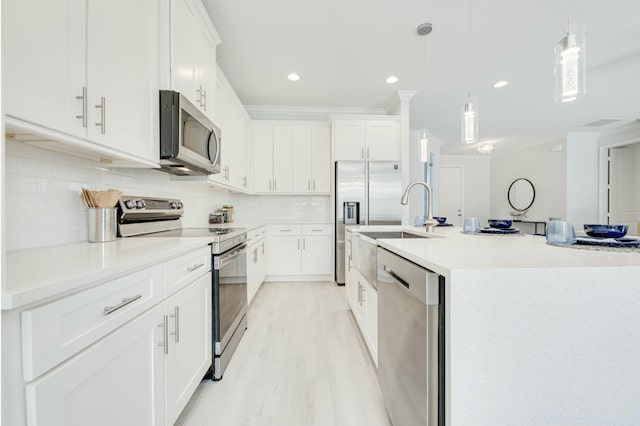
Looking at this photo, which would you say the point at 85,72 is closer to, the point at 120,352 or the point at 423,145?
the point at 120,352

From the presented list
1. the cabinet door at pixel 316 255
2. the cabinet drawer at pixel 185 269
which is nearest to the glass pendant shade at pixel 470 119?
the cabinet drawer at pixel 185 269

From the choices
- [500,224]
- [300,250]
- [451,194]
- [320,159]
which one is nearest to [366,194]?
[320,159]

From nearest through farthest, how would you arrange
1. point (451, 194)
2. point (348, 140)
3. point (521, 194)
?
1. point (348, 140)
2. point (521, 194)
3. point (451, 194)

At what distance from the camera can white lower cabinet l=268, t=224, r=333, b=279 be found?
3982 millimetres

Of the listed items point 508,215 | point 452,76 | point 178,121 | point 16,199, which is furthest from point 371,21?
point 508,215

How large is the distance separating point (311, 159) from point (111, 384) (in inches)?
144

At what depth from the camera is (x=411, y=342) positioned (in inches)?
39.8

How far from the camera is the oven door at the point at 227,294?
1673 millimetres

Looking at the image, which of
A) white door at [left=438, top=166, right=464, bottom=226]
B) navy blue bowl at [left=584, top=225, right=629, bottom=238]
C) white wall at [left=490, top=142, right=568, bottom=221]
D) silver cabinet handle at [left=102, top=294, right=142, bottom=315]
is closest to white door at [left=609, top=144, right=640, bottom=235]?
white wall at [left=490, top=142, right=568, bottom=221]

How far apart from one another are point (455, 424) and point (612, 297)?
584 millimetres

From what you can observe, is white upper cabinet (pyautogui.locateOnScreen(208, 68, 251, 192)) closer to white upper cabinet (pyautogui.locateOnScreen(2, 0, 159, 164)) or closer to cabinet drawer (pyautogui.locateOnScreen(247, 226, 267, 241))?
cabinet drawer (pyautogui.locateOnScreen(247, 226, 267, 241))

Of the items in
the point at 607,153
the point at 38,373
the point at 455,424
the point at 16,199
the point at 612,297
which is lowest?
the point at 455,424

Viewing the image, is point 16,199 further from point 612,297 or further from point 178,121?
point 612,297

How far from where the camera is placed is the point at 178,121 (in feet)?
5.34
